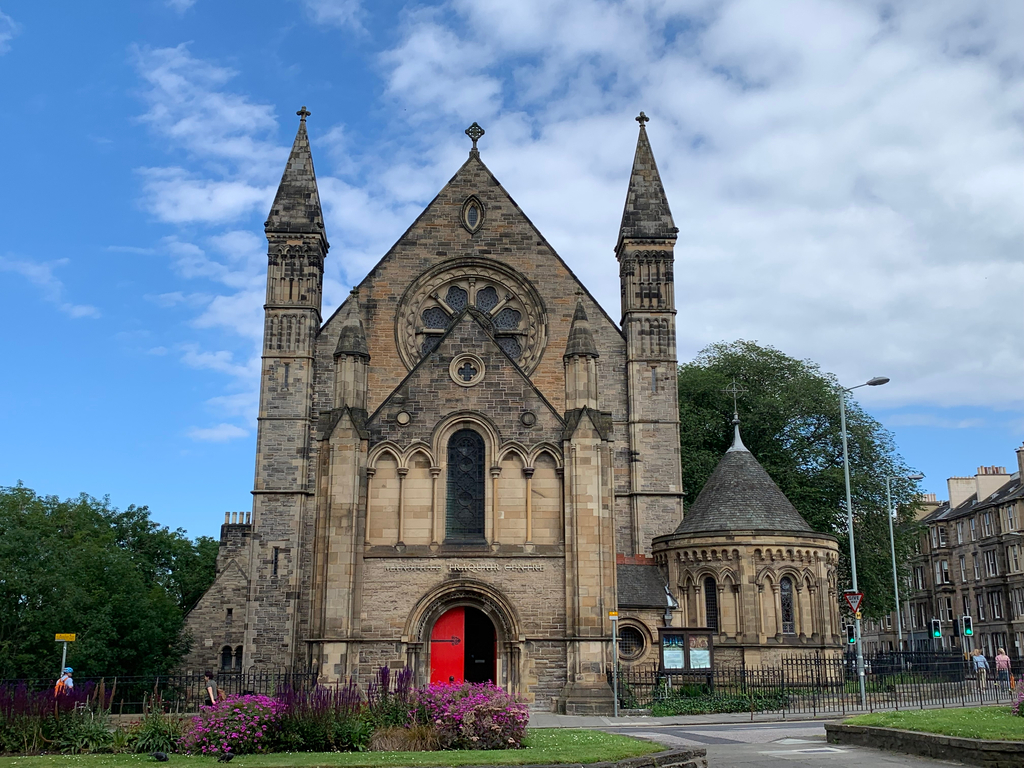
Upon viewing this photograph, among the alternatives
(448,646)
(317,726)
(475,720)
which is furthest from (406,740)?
(448,646)

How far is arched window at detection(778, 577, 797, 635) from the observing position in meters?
31.2

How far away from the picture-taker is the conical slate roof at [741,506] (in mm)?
31797

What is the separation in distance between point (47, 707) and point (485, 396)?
14.7 meters

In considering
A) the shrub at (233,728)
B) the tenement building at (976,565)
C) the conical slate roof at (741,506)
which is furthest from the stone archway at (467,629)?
the tenement building at (976,565)

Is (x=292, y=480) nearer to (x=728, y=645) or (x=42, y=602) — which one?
(x=42, y=602)

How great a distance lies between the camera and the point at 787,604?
104ft

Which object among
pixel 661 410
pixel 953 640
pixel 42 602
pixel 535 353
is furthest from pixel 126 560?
pixel 953 640

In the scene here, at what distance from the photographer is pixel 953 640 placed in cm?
7188

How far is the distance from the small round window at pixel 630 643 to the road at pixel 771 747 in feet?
23.8

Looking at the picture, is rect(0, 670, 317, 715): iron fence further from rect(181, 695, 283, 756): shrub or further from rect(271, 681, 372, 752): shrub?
rect(271, 681, 372, 752): shrub

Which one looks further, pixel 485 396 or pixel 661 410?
pixel 661 410

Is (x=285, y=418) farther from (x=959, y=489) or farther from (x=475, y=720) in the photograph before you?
(x=959, y=489)

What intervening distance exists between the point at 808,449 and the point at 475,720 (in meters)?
37.9

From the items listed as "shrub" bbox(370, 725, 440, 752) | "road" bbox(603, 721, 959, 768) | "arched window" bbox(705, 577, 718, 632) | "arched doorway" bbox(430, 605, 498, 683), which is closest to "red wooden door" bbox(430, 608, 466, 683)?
"arched doorway" bbox(430, 605, 498, 683)
